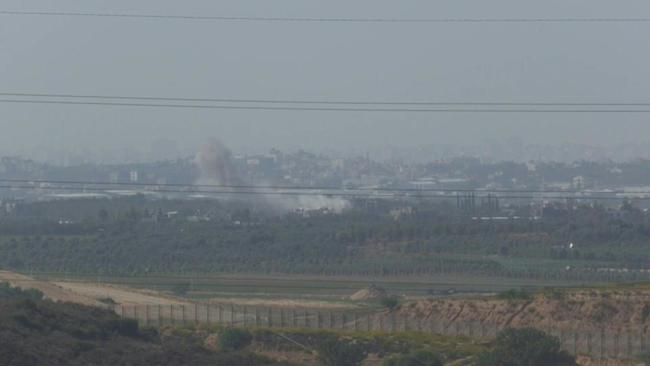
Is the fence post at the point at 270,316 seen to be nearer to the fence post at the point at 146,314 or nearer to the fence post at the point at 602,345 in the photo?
the fence post at the point at 146,314

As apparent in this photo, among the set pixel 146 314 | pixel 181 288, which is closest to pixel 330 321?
pixel 146 314

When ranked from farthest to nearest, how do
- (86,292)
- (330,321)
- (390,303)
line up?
(86,292) → (390,303) → (330,321)

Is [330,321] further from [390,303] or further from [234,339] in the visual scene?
[234,339]

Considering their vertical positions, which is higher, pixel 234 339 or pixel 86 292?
pixel 86 292

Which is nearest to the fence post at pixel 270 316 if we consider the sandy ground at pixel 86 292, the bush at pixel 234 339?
the bush at pixel 234 339

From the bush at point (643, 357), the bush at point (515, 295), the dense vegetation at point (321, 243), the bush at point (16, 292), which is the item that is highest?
the dense vegetation at point (321, 243)

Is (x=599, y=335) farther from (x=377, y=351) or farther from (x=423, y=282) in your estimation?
(x=423, y=282)

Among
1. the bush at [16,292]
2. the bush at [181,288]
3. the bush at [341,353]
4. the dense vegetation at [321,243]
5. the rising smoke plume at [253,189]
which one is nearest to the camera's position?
the bush at [341,353]

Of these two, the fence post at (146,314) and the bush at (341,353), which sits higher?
the fence post at (146,314)

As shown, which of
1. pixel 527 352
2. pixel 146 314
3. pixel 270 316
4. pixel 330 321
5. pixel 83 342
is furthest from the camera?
pixel 146 314
